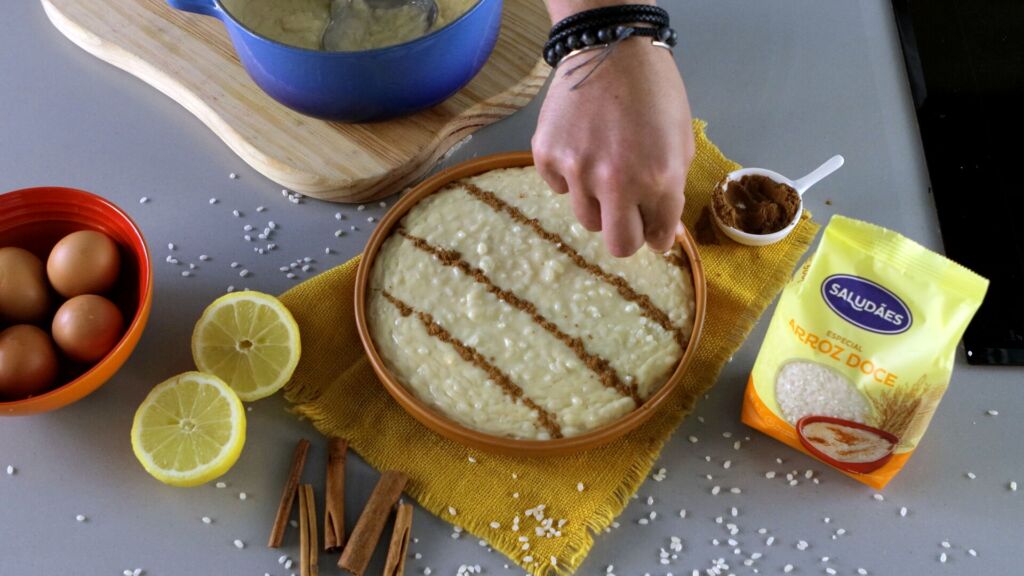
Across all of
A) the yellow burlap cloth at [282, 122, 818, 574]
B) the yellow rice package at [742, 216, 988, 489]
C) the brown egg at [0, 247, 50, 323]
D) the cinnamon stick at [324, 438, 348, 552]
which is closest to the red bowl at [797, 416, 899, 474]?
the yellow rice package at [742, 216, 988, 489]

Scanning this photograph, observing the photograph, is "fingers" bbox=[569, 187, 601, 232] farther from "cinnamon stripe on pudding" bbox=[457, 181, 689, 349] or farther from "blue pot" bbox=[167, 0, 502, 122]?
"blue pot" bbox=[167, 0, 502, 122]

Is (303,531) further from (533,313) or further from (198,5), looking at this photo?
(198,5)

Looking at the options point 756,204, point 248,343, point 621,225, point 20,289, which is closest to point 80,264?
point 20,289

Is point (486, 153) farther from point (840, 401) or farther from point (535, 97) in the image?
point (840, 401)

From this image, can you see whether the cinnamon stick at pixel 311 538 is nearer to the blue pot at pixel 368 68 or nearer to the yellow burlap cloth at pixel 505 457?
the yellow burlap cloth at pixel 505 457

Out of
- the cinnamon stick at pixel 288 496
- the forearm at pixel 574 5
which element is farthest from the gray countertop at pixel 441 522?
the forearm at pixel 574 5
